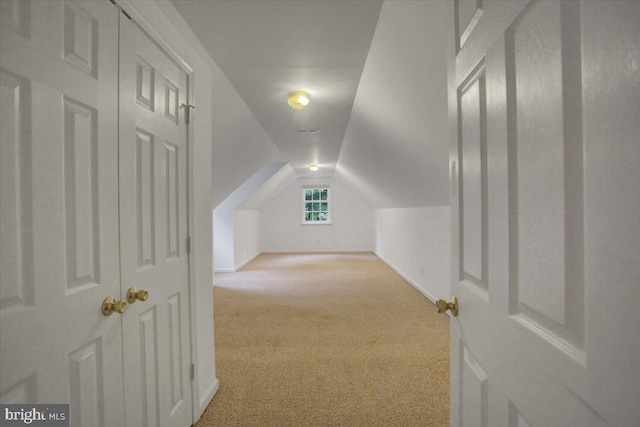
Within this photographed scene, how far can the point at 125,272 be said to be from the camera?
1.15 m

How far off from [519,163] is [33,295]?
119cm

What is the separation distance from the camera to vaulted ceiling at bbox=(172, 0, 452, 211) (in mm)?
1607

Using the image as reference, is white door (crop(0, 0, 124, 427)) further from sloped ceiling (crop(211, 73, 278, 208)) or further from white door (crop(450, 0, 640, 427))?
sloped ceiling (crop(211, 73, 278, 208))

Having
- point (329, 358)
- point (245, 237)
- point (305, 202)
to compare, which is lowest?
point (329, 358)

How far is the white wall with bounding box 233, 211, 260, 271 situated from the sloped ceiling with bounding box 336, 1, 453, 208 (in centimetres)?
331

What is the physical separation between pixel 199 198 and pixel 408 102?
63.7 inches

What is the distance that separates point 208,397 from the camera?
1.90 meters

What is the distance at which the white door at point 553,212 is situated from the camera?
42cm

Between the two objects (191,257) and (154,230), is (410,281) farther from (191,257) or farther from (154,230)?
(154,230)

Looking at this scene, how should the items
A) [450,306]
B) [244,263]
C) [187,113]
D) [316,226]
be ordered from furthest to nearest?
1. [316,226]
2. [244,263]
3. [187,113]
4. [450,306]

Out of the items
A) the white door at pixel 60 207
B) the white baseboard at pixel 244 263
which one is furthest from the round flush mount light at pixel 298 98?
the white baseboard at pixel 244 263

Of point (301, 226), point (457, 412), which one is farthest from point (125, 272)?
point (301, 226)

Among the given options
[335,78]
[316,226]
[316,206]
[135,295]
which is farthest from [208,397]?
[316,206]

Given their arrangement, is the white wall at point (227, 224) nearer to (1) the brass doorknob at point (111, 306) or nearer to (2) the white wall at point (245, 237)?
(2) the white wall at point (245, 237)
